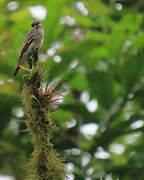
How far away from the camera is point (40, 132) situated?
2.01 metres

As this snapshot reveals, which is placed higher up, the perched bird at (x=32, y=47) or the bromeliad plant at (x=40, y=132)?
the perched bird at (x=32, y=47)

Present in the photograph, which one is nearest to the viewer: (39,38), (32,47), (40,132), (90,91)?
(40,132)

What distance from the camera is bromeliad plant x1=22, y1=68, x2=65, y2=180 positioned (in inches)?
75.9

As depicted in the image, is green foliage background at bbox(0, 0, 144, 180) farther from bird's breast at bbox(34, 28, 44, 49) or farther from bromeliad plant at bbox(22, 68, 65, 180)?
bromeliad plant at bbox(22, 68, 65, 180)

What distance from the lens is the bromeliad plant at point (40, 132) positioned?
6.32 feet

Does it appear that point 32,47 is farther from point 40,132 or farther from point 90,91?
point 90,91

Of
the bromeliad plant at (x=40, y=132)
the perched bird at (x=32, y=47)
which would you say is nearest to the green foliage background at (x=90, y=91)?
the perched bird at (x=32, y=47)

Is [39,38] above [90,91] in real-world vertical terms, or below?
below

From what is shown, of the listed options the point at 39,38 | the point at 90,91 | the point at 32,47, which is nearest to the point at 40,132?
the point at 32,47

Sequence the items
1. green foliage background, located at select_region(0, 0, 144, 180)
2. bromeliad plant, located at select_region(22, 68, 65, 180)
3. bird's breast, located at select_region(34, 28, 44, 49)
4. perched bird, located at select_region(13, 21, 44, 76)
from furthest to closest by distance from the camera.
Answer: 1. green foliage background, located at select_region(0, 0, 144, 180)
2. bird's breast, located at select_region(34, 28, 44, 49)
3. perched bird, located at select_region(13, 21, 44, 76)
4. bromeliad plant, located at select_region(22, 68, 65, 180)

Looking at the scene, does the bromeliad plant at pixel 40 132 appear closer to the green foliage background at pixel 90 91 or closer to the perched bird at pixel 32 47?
the perched bird at pixel 32 47

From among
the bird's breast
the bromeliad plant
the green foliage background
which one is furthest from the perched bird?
the green foliage background

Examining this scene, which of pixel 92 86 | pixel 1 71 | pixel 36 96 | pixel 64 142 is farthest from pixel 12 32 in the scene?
pixel 36 96

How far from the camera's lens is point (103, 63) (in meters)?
5.87
